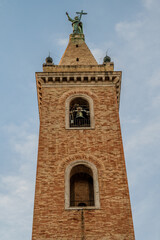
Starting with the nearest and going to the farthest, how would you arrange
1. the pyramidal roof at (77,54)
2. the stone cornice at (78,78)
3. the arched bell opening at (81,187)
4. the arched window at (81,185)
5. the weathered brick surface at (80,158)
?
the weathered brick surface at (80,158) < the arched window at (81,185) < the arched bell opening at (81,187) < the stone cornice at (78,78) < the pyramidal roof at (77,54)

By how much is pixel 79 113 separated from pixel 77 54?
294 inches

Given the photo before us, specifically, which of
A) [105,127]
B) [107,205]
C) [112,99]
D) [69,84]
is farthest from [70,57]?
[107,205]

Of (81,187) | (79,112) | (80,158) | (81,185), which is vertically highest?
(79,112)

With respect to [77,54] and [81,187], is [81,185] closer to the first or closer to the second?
[81,187]

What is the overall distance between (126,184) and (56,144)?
4550mm

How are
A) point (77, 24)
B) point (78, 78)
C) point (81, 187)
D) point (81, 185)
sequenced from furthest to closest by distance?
point (77, 24)
point (78, 78)
point (81, 185)
point (81, 187)

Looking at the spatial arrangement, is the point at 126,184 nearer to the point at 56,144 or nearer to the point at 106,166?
the point at 106,166

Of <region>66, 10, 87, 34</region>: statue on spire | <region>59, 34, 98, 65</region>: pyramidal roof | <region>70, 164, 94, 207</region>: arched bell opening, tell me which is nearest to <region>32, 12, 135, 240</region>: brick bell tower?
<region>70, 164, 94, 207</region>: arched bell opening

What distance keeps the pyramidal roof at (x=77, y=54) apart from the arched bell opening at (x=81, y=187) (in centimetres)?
975

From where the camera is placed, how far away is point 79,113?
24344 mm

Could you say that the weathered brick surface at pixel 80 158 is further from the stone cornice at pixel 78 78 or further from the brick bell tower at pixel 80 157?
the stone cornice at pixel 78 78

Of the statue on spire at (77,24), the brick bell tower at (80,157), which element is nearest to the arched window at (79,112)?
the brick bell tower at (80,157)

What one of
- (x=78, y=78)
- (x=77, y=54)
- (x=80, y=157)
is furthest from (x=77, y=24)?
(x=80, y=157)

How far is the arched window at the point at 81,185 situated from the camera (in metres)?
20.0
